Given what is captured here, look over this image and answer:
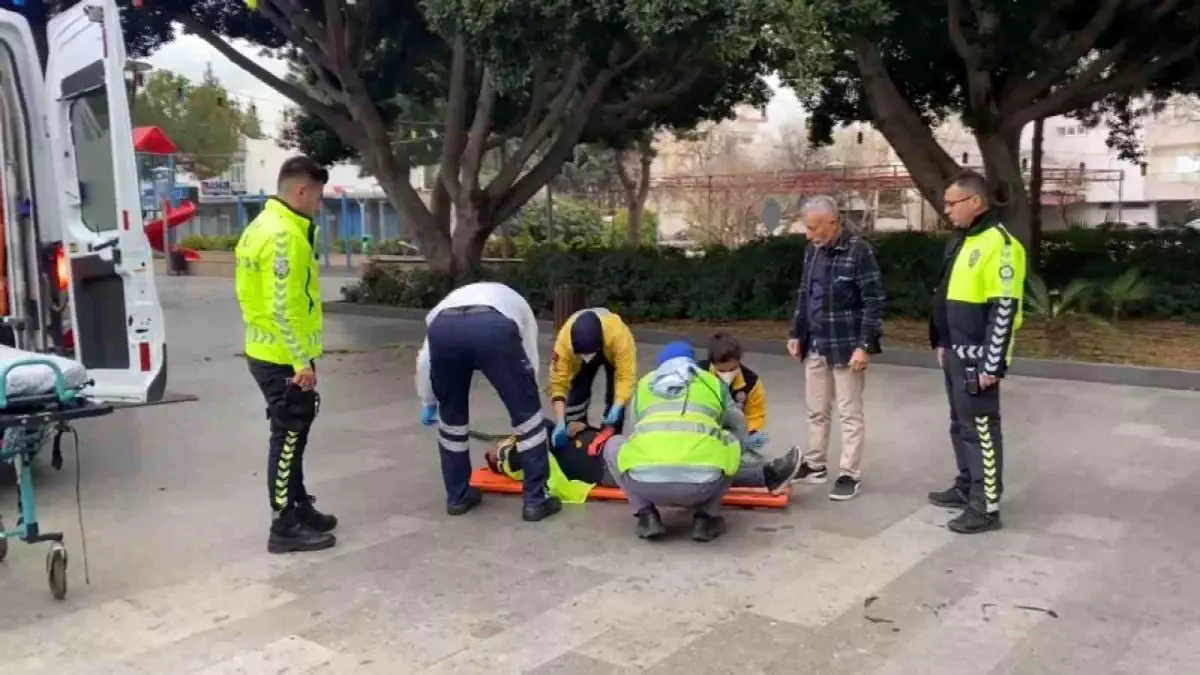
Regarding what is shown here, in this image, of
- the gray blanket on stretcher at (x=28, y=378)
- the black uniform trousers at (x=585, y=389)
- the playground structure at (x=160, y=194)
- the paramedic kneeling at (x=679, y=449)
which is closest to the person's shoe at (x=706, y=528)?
the paramedic kneeling at (x=679, y=449)

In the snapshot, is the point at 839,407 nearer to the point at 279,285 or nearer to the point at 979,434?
the point at 979,434

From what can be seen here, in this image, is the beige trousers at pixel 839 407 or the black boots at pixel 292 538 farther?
the beige trousers at pixel 839 407

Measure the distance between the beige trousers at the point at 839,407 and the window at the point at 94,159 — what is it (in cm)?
400

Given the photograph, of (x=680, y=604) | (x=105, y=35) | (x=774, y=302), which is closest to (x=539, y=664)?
(x=680, y=604)

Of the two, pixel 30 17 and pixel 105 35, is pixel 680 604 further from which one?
pixel 30 17

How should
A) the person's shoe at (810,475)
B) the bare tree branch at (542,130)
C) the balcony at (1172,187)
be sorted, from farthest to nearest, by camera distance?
the balcony at (1172,187) < the bare tree branch at (542,130) < the person's shoe at (810,475)

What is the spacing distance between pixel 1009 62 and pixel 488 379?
9654mm

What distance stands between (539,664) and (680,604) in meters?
0.78

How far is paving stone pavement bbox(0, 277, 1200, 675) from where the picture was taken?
405 cm

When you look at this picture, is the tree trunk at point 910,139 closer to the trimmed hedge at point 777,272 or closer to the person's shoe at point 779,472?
the trimmed hedge at point 777,272

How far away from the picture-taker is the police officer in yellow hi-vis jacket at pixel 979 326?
525cm

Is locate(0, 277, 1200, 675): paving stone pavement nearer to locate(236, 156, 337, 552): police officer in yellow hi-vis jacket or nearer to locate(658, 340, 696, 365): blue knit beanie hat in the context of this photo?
locate(236, 156, 337, 552): police officer in yellow hi-vis jacket

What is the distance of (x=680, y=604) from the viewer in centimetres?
452

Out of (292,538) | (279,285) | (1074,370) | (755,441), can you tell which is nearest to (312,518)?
(292,538)
